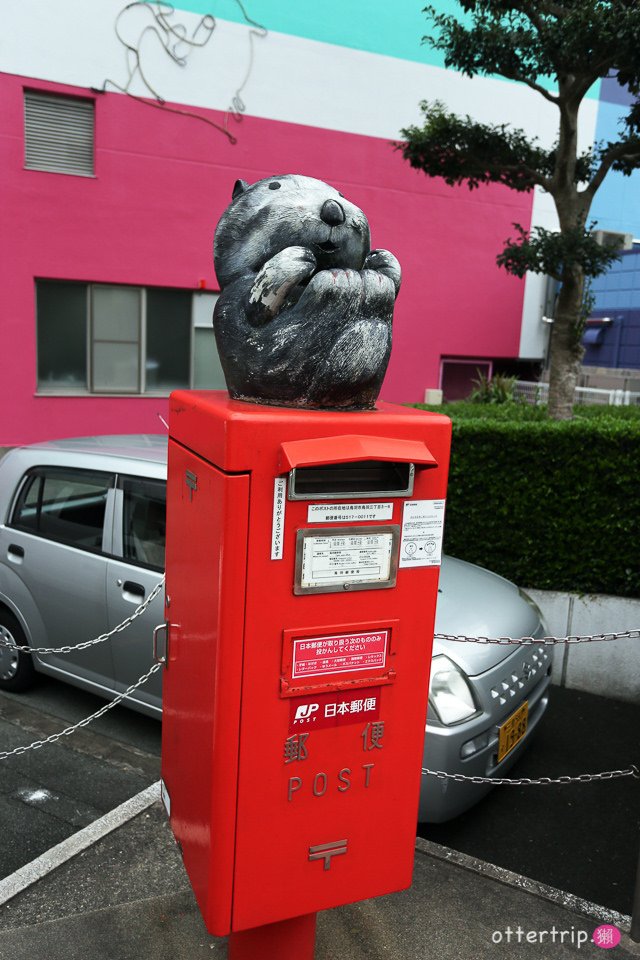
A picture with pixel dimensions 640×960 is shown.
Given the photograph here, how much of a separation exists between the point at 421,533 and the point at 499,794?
254cm

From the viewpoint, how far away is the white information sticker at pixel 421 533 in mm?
2193

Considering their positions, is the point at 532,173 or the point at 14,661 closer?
the point at 14,661

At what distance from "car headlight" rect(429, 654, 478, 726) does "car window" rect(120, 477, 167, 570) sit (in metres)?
1.64

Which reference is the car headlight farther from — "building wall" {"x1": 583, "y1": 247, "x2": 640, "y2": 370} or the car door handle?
"building wall" {"x1": 583, "y1": 247, "x2": 640, "y2": 370}

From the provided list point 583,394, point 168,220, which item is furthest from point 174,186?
point 583,394

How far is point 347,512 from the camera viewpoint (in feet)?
6.89

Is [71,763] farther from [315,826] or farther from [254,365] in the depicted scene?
[254,365]

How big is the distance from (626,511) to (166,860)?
3.80m

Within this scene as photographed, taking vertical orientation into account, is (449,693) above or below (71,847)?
above

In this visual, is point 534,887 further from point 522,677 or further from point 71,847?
point 71,847

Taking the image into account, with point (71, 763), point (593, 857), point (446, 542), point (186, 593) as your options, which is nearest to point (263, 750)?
point (186, 593)

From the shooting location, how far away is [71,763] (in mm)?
4340

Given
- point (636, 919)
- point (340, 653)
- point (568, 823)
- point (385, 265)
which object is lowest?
point (568, 823)

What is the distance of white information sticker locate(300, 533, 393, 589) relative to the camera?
6.80ft
